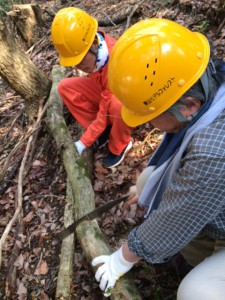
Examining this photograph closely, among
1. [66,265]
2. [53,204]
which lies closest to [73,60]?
[53,204]

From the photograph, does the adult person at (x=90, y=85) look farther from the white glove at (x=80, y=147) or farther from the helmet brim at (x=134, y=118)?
the helmet brim at (x=134, y=118)

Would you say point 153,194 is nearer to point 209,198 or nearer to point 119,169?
point 209,198

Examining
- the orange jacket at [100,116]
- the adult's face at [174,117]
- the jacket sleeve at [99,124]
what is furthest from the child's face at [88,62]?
the adult's face at [174,117]

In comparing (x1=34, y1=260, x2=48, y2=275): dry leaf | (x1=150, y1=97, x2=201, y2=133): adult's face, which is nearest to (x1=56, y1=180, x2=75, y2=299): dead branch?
(x1=34, y1=260, x2=48, y2=275): dry leaf

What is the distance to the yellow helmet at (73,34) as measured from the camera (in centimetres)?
314

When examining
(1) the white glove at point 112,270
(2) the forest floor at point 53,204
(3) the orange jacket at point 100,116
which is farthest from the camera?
(3) the orange jacket at point 100,116

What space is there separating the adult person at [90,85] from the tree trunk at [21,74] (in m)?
0.55

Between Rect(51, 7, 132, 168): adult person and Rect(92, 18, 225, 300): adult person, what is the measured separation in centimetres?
149

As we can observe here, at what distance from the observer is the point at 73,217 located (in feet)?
10.0

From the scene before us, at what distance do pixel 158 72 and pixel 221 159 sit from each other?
549mm

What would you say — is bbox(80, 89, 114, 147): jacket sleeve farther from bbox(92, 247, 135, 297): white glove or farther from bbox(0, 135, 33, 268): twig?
bbox(92, 247, 135, 297): white glove

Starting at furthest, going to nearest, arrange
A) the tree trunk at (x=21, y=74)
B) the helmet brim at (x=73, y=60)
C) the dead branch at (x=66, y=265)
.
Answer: the tree trunk at (x=21, y=74) → the helmet brim at (x=73, y=60) → the dead branch at (x=66, y=265)

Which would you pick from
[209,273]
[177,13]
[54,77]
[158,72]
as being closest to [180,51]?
[158,72]

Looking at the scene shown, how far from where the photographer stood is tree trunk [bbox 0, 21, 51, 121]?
3850 mm
